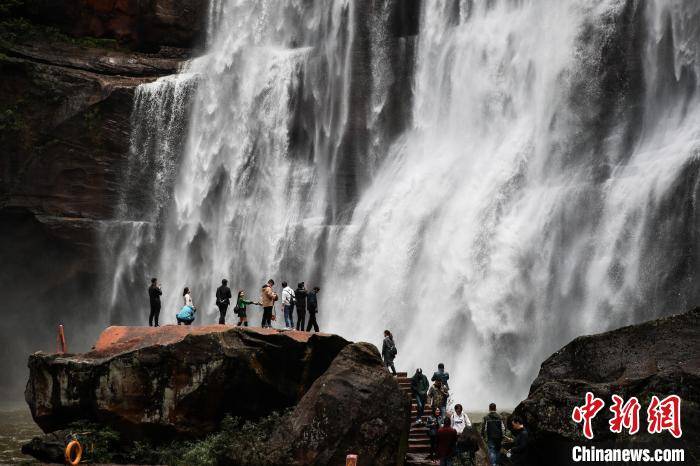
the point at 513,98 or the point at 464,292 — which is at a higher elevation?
the point at 513,98

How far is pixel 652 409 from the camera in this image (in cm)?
1567

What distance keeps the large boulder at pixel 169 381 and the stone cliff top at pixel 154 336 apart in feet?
0.09

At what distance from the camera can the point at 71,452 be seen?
69.2ft

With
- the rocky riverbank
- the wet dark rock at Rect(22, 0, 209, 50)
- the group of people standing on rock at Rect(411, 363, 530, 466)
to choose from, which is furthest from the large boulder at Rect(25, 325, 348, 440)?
the wet dark rock at Rect(22, 0, 209, 50)

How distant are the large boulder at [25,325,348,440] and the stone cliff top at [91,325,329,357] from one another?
29 mm

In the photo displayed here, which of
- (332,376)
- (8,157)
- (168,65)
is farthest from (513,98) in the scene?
(8,157)

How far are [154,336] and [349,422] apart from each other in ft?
22.0

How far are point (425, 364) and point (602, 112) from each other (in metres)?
13.9

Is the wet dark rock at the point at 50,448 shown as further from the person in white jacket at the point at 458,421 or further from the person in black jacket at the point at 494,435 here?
the person in black jacket at the point at 494,435

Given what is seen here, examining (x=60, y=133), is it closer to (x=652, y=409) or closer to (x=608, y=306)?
(x=608, y=306)

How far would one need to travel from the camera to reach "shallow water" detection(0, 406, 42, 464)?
23.0 m

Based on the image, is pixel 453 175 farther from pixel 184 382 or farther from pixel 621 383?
pixel 621 383

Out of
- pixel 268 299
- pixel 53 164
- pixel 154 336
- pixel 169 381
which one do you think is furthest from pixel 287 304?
pixel 53 164

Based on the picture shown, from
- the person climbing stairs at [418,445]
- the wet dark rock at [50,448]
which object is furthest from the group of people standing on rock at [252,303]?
the wet dark rock at [50,448]
